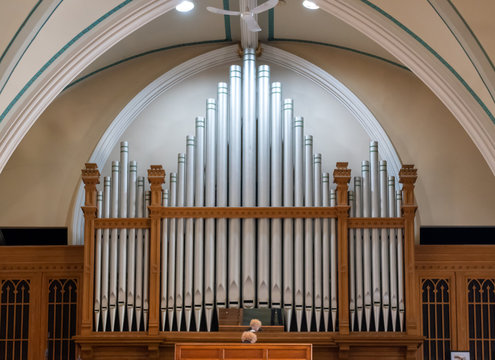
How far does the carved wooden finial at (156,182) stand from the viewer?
13.4 meters

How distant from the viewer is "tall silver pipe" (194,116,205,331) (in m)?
13.2

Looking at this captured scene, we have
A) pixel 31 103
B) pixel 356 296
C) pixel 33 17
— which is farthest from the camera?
pixel 356 296

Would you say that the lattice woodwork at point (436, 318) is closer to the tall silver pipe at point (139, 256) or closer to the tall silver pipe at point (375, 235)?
the tall silver pipe at point (375, 235)

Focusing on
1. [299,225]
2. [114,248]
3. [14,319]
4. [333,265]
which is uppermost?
[299,225]

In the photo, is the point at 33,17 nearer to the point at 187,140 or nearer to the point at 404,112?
the point at 187,140

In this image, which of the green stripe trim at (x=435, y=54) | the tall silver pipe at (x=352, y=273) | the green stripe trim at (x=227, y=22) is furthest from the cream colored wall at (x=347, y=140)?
the green stripe trim at (x=435, y=54)

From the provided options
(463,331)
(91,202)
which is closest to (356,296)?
(463,331)

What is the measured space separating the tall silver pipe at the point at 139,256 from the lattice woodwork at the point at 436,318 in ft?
12.5

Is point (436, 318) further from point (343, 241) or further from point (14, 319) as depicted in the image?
point (14, 319)

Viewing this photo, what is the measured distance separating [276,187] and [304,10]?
245 centimetres

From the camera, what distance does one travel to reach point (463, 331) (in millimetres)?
13531

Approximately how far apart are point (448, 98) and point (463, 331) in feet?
10.7

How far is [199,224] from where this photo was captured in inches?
529

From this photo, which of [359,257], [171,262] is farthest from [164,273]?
[359,257]
